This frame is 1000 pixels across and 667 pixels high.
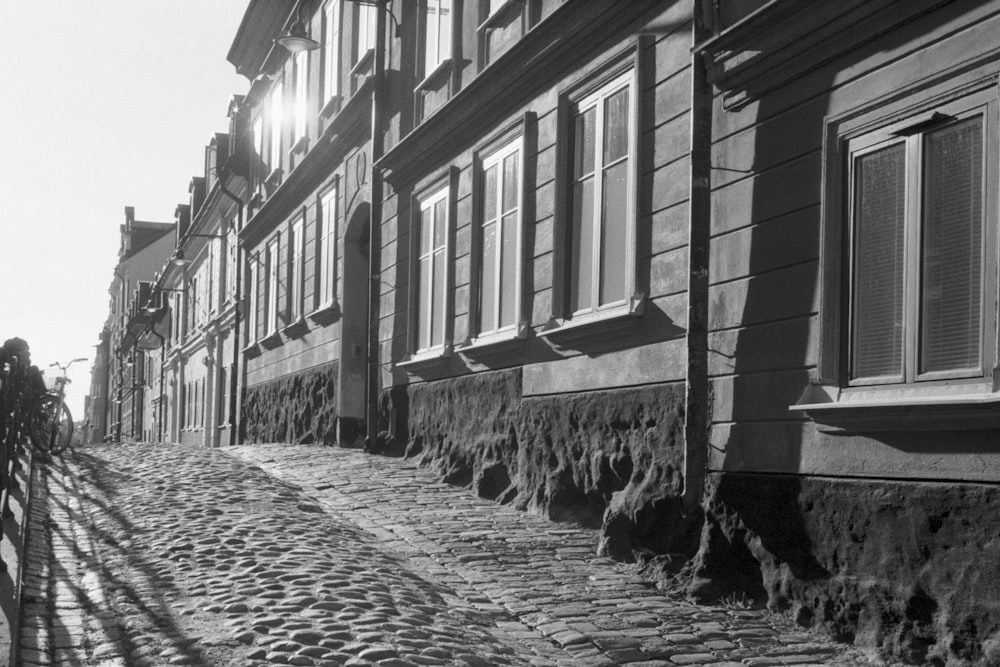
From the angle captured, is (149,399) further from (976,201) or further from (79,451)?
(976,201)

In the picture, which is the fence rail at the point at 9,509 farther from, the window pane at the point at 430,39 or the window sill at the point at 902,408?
the window pane at the point at 430,39

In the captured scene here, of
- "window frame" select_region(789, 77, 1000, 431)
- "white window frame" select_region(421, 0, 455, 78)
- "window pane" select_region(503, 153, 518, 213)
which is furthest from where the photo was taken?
"white window frame" select_region(421, 0, 455, 78)

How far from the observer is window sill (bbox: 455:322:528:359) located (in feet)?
38.9

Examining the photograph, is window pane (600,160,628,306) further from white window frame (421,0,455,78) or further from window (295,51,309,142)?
window (295,51,309,142)

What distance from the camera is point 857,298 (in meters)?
7.21

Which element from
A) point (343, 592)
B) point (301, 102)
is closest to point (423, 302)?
point (343, 592)

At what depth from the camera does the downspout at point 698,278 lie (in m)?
8.48

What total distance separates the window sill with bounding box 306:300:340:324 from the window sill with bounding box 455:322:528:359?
6.13 m

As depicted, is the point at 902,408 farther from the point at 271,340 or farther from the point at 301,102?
the point at 271,340

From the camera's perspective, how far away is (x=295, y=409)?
71.5ft

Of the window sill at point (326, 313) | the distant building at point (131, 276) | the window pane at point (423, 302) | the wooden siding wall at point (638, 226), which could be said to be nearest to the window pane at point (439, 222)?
the window pane at point (423, 302)

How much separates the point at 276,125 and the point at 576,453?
17748mm

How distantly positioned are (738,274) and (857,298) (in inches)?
46.8

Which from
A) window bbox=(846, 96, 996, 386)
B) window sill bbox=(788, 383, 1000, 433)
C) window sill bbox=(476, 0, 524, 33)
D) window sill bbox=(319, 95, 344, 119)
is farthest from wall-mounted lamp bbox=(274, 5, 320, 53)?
window sill bbox=(788, 383, 1000, 433)
